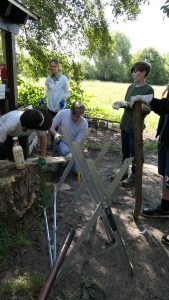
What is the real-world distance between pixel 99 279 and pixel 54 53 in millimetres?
9348

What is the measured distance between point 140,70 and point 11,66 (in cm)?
285

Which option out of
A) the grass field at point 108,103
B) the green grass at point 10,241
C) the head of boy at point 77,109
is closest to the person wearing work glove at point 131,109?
the head of boy at point 77,109

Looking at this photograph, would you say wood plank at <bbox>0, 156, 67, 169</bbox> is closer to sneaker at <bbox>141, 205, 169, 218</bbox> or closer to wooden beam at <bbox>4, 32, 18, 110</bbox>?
sneaker at <bbox>141, 205, 169, 218</bbox>

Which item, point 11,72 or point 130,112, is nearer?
point 130,112

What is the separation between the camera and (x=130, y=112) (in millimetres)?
4477

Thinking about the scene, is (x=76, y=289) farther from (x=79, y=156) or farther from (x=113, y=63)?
(x=113, y=63)

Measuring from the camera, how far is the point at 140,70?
158 inches

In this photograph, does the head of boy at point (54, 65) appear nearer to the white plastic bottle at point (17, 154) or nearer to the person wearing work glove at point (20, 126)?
the person wearing work glove at point (20, 126)

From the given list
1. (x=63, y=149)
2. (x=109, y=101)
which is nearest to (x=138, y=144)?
(x=63, y=149)

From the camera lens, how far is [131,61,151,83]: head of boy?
3979 millimetres

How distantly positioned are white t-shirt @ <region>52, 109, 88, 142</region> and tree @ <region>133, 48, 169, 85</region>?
1569 inches

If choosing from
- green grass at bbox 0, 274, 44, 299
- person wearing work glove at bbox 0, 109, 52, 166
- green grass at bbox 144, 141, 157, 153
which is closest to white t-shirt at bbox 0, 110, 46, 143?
person wearing work glove at bbox 0, 109, 52, 166

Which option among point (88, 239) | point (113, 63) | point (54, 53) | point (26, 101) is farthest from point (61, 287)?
point (113, 63)

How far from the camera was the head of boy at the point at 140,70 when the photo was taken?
3.98 meters
